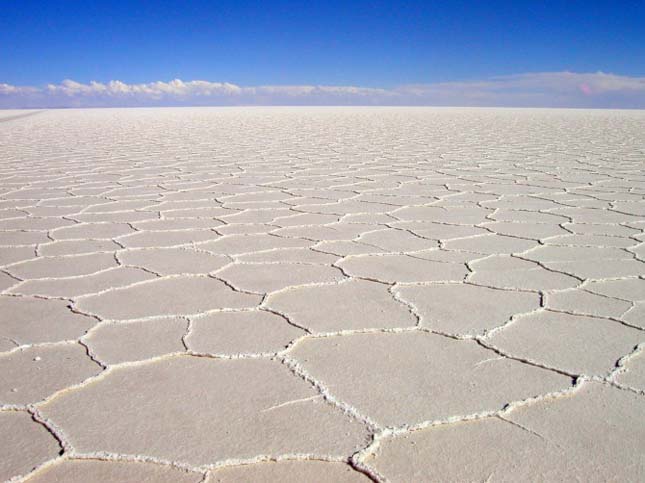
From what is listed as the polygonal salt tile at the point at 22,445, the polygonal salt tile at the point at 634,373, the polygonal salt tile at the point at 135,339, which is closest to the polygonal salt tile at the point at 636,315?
the polygonal salt tile at the point at 634,373

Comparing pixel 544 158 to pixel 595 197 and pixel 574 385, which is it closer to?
pixel 595 197

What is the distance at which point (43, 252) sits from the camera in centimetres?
222

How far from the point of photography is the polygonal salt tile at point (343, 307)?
1.54 meters

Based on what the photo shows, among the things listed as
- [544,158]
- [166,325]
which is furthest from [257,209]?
[544,158]

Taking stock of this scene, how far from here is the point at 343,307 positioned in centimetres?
165

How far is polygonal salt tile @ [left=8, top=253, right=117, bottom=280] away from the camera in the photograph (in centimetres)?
196

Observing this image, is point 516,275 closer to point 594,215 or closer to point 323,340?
point 323,340

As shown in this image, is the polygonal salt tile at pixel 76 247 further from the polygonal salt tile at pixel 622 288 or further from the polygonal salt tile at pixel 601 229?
the polygonal salt tile at pixel 601 229

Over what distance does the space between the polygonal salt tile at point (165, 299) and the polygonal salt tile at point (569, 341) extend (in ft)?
2.26

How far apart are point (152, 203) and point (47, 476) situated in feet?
8.04

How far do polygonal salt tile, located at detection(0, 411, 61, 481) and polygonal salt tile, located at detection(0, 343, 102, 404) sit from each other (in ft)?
0.24

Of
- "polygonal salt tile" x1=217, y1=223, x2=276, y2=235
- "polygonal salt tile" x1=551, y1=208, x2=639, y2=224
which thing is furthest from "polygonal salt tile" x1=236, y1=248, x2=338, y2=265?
"polygonal salt tile" x1=551, y1=208, x2=639, y2=224

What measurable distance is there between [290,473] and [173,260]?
131 cm

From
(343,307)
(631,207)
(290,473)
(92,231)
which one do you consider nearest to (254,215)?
(92,231)
